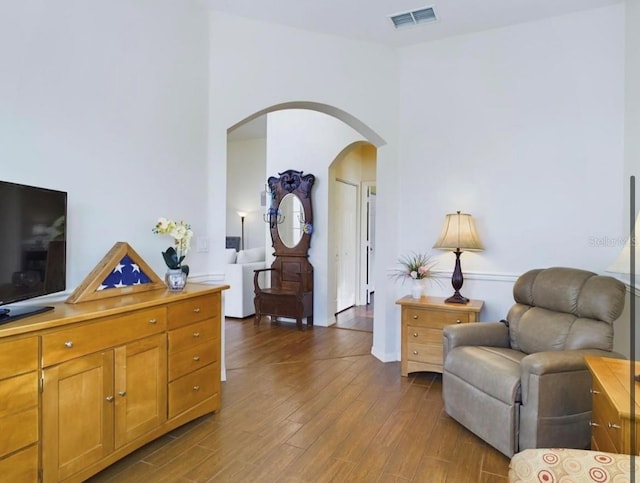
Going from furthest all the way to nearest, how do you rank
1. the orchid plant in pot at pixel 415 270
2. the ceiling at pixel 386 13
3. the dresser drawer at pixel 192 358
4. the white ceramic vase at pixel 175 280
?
1. the orchid plant in pot at pixel 415 270
2. the ceiling at pixel 386 13
3. the white ceramic vase at pixel 175 280
4. the dresser drawer at pixel 192 358

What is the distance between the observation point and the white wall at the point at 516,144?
3178mm

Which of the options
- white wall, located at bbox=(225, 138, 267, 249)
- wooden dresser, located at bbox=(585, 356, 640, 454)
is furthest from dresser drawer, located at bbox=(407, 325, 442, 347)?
white wall, located at bbox=(225, 138, 267, 249)

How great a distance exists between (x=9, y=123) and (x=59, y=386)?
132 cm

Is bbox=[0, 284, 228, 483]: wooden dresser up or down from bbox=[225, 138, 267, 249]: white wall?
down

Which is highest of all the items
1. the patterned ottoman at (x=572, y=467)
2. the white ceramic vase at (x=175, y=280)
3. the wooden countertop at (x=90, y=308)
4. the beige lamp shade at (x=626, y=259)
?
the beige lamp shade at (x=626, y=259)

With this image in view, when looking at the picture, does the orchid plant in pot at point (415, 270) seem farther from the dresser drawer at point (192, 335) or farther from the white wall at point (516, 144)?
the dresser drawer at point (192, 335)

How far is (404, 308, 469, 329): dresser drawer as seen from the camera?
3332mm

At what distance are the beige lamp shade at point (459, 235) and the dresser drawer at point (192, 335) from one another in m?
2.04

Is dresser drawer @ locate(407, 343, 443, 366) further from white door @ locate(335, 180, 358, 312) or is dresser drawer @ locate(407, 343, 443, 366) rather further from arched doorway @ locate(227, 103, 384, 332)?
white door @ locate(335, 180, 358, 312)

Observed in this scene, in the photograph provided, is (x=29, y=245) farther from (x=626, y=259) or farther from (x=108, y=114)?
(x=626, y=259)

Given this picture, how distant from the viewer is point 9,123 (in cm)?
200

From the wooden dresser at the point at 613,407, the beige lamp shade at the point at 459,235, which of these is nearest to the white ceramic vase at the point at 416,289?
the beige lamp shade at the point at 459,235

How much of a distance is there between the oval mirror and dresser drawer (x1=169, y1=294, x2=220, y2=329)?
280cm

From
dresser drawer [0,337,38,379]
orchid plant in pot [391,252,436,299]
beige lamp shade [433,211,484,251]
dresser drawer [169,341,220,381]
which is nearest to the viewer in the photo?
dresser drawer [0,337,38,379]
